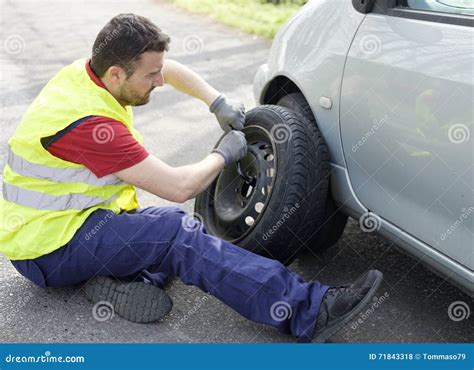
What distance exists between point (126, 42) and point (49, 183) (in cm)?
68

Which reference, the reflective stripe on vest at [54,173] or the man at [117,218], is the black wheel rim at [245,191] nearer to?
the man at [117,218]

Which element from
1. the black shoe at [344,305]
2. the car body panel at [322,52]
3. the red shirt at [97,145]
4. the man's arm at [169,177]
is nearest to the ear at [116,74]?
the red shirt at [97,145]

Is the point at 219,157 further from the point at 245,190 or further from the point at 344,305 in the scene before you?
the point at 344,305

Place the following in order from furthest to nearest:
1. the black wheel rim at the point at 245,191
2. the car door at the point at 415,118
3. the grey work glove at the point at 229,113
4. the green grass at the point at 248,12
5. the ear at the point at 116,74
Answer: the green grass at the point at 248,12
the grey work glove at the point at 229,113
the black wheel rim at the point at 245,191
the ear at the point at 116,74
the car door at the point at 415,118

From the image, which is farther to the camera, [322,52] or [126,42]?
[322,52]

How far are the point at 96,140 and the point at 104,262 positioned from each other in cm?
54

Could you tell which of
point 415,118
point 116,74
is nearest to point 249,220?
point 116,74

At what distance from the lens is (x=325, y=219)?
3477 millimetres

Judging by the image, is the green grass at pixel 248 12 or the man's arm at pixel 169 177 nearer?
the man's arm at pixel 169 177

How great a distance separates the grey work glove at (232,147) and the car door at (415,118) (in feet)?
1.58

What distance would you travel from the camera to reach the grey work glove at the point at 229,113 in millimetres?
3588

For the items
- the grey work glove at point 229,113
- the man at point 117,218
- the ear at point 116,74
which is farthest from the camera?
the grey work glove at point 229,113

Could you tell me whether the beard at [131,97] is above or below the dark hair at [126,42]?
below

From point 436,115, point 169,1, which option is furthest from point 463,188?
point 169,1
